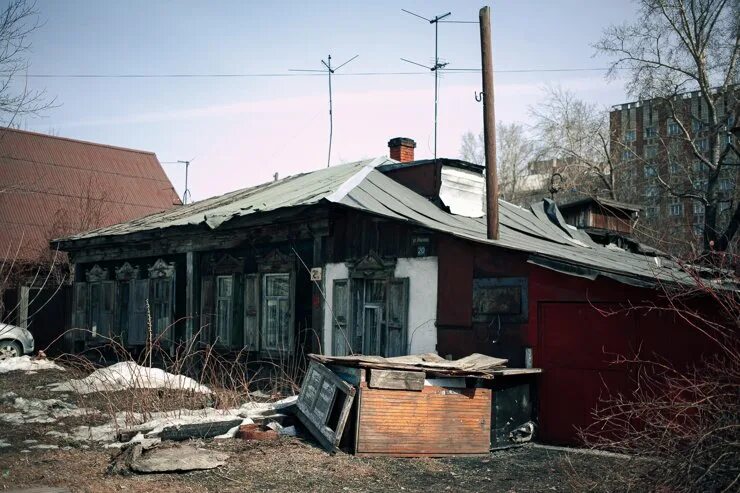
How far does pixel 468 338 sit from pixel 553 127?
95.9 ft

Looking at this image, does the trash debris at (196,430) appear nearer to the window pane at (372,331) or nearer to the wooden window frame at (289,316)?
the window pane at (372,331)

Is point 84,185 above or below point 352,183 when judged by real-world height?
above

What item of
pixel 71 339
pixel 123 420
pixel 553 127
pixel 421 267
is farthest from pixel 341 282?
pixel 553 127

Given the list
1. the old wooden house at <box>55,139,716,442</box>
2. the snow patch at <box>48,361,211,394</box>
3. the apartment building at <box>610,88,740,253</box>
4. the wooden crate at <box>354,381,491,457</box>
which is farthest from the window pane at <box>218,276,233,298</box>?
the apartment building at <box>610,88,740,253</box>

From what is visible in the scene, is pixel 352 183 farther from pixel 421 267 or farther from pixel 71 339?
pixel 71 339

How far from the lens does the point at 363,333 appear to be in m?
12.5

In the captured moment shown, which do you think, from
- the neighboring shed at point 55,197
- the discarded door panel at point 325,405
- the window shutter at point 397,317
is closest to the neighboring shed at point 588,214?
the window shutter at point 397,317

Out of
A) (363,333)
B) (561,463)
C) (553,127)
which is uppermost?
(553,127)

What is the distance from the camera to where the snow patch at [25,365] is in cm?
1588

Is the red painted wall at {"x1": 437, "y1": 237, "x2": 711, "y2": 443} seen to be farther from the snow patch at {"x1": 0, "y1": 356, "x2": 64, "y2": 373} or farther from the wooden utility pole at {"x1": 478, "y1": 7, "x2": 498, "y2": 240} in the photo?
the snow patch at {"x1": 0, "y1": 356, "x2": 64, "y2": 373}

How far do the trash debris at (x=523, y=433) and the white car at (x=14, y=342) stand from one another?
1354 cm

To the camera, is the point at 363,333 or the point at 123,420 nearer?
the point at 123,420

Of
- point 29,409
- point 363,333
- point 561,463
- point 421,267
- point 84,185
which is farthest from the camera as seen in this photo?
point 84,185

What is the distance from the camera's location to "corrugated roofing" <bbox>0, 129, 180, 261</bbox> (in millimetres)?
26250
